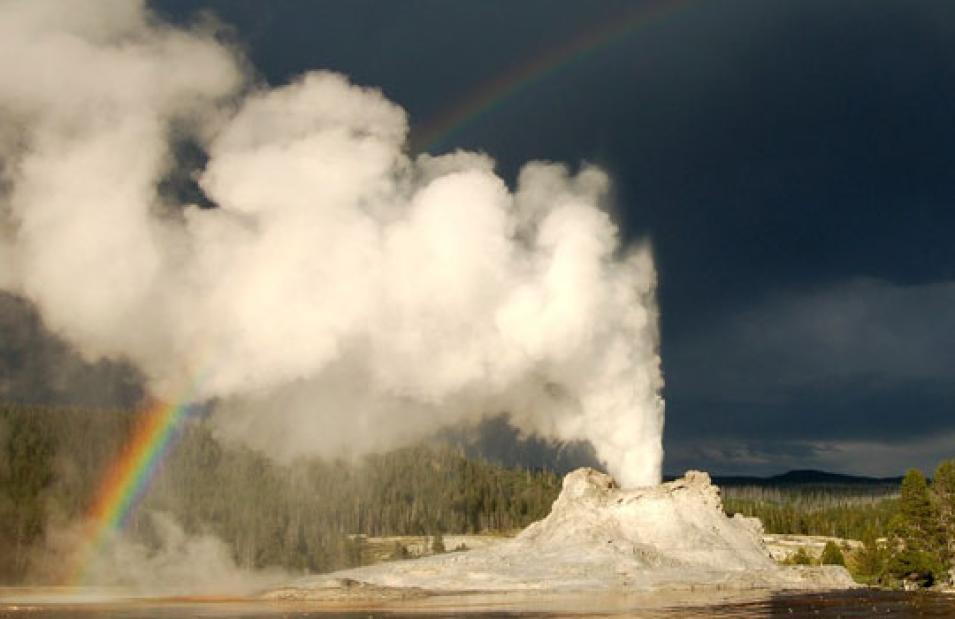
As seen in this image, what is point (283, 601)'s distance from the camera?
3516 inches

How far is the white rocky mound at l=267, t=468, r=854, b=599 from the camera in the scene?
302ft

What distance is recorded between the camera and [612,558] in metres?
96.4

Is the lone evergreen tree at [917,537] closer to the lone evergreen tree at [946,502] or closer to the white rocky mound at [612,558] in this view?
the lone evergreen tree at [946,502]

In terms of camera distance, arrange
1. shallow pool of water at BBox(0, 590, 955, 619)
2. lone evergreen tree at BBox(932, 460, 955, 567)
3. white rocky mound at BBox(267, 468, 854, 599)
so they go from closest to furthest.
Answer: shallow pool of water at BBox(0, 590, 955, 619) < white rocky mound at BBox(267, 468, 854, 599) < lone evergreen tree at BBox(932, 460, 955, 567)

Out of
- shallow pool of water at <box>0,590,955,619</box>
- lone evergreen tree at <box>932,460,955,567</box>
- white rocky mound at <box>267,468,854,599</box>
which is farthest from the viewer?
lone evergreen tree at <box>932,460,955,567</box>

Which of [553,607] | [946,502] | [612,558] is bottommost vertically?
[553,607]

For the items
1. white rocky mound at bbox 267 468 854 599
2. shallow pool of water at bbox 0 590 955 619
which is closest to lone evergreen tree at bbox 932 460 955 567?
white rocky mound at bbox 267 468 854 599

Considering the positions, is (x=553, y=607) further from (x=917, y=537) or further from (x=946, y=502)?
(x=946, y=502)

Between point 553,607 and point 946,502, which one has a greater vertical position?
point 946,502

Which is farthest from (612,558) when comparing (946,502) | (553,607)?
(946,502)

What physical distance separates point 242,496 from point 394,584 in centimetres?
10845

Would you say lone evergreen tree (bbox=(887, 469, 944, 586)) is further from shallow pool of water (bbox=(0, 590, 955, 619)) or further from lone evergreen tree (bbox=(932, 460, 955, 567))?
shallow pool of water (bbox=(0, 590, 955, 619))

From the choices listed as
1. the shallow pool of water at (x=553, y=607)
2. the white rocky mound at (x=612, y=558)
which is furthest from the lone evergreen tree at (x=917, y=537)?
the shallow pool of water at (x=553, y=607)

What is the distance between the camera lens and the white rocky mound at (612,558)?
92000mm
